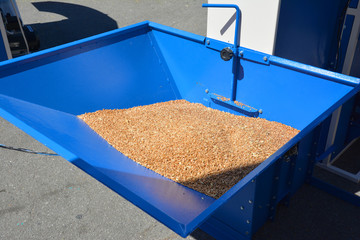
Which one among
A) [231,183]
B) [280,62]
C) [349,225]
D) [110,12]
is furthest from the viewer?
[110,12]

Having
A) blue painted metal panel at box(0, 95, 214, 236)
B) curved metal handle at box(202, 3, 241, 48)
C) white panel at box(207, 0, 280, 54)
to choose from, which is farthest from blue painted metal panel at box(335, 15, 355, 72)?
blue painted metal panel at box(0, 95, 214, 236)

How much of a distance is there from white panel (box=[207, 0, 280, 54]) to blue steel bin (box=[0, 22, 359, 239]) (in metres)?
0.08

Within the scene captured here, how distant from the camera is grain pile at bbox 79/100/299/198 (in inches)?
94.7

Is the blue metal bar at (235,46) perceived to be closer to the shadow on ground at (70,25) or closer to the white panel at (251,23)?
the white panel at (251,23)

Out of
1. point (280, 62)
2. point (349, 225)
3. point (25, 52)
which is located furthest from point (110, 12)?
point (349, 225)

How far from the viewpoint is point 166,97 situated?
344cm

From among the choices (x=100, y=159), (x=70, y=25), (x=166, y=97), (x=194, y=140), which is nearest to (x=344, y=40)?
(x=194, y=140)

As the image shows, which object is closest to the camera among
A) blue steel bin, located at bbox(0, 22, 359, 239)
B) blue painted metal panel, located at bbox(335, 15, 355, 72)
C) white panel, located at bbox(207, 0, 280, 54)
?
blue steel bin, located at bbox(0, 22, 359, 239)

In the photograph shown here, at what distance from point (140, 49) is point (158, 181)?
143 centimetres

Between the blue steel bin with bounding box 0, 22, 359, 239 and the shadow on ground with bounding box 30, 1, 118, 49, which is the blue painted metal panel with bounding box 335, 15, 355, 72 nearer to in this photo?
the blue steel bin with bounding box 0, 22, 359, 239

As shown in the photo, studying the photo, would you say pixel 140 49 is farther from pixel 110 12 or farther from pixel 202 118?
pixel 110 12

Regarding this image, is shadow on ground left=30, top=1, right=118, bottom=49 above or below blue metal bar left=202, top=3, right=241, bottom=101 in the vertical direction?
below

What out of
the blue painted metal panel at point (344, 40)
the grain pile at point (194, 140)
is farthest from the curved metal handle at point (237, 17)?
the blue painted metal panel at point (344, 40)

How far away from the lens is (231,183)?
2.30m
